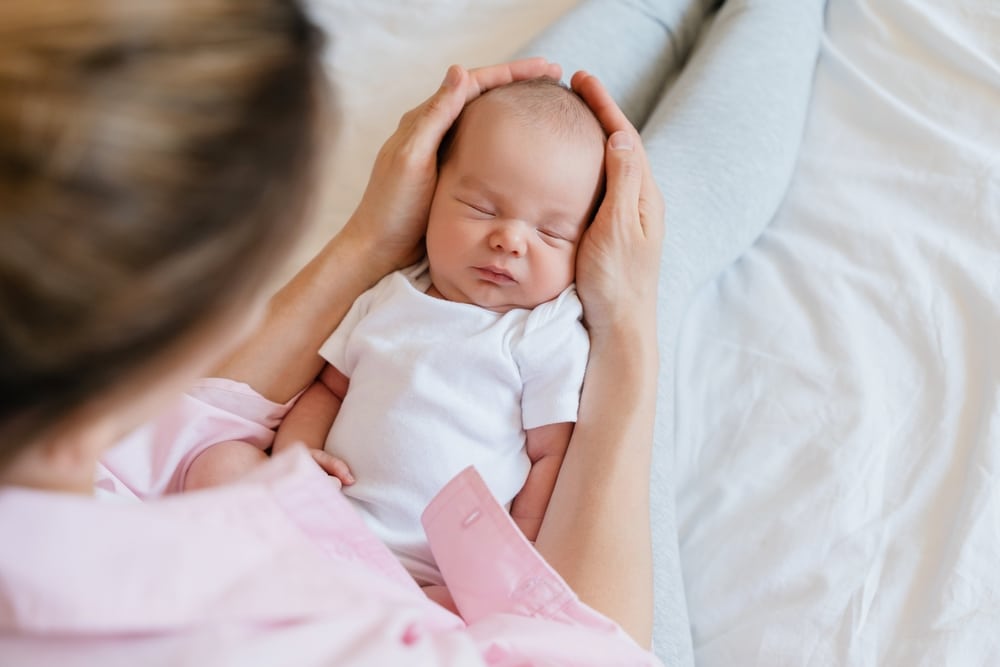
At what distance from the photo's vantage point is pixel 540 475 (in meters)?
1.01

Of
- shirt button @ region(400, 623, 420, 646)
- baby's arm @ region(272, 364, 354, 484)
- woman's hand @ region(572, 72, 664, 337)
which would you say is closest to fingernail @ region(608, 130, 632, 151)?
woman's hand @ region(572, 72, 664, 337)

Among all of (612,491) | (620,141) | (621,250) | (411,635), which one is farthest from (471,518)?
(620,141)

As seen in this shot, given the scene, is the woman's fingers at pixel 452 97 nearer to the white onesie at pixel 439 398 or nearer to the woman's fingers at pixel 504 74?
the woman's fingers at pixel 504 74

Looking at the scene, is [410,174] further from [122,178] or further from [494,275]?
[122,178]

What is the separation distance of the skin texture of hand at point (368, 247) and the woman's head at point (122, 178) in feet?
2.11

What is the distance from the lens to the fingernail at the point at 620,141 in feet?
3.52

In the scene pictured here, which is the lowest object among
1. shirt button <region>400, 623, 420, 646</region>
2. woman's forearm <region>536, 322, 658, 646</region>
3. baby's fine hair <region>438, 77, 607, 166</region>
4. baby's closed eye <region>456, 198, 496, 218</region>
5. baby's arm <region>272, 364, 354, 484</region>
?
baby's arm <region>272, 364, 354, 484</region>

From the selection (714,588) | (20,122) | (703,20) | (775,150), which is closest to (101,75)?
(20,122)

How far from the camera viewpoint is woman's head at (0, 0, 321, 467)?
0.37 meters

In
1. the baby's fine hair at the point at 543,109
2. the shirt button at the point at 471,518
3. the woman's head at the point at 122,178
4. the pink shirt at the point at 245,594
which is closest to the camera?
the woman's head at the point at 122,178

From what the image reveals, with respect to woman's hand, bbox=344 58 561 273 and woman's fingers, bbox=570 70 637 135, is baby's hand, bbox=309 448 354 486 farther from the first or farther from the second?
woman's fingers, bbox=570 70 637 135

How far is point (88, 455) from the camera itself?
0.52 metres

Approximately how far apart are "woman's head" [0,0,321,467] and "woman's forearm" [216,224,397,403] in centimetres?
63

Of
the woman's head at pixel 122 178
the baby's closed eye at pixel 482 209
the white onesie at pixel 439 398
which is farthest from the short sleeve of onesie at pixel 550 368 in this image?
the woman's head at pixel 122 178
